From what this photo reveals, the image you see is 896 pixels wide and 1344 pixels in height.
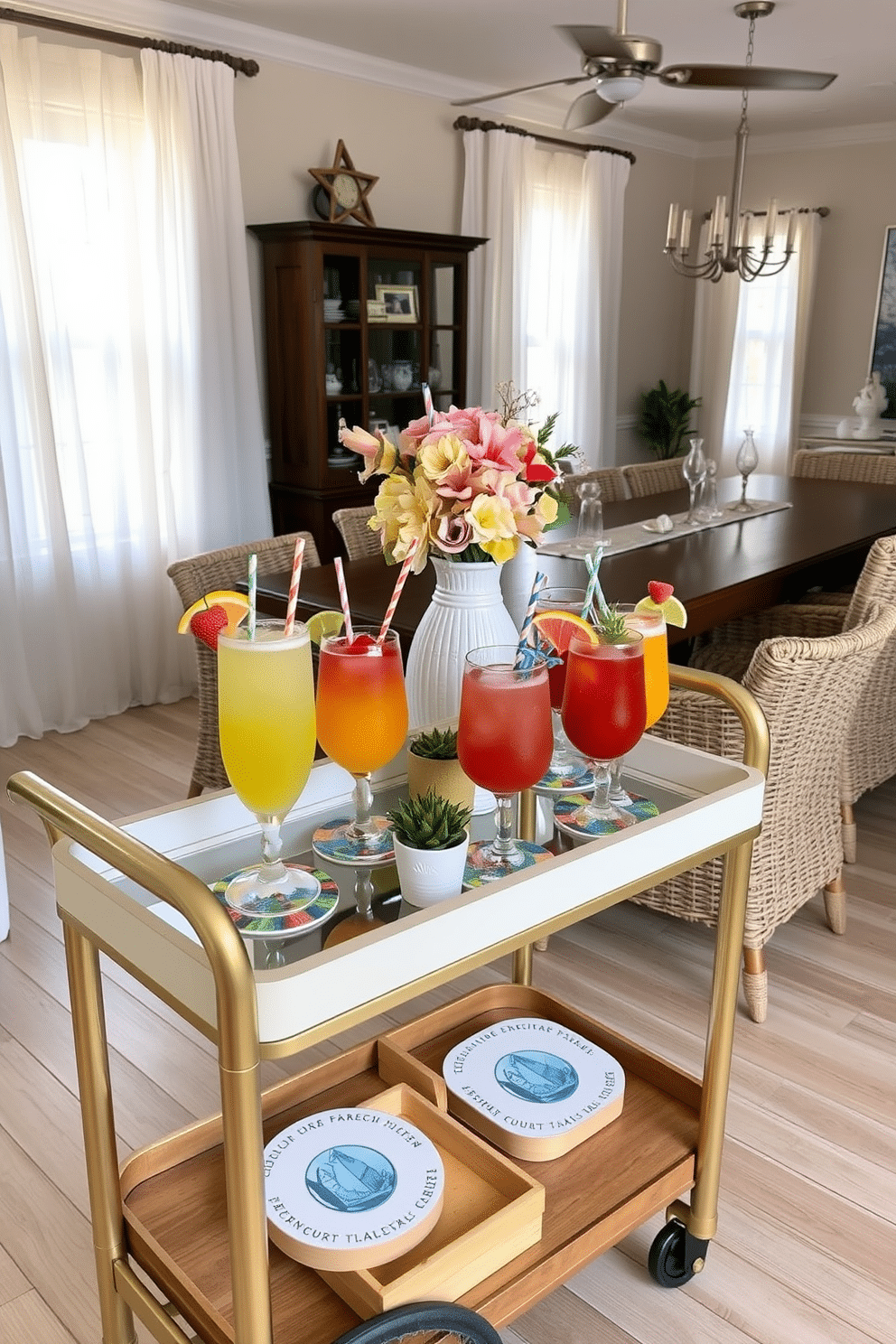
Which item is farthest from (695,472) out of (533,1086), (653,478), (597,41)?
(533,1086)

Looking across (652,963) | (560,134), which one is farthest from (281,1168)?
(560,134)

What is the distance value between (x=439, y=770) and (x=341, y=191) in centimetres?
390

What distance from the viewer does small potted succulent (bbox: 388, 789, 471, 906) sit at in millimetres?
1060

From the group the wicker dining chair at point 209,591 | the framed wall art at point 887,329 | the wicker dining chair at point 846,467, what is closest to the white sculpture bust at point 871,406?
the framed wall art at point 887,329

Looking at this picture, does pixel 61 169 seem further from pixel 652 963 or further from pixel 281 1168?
pixel 281 1168

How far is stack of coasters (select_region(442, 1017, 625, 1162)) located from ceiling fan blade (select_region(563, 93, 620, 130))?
8.55ft

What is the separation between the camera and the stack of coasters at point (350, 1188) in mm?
1200

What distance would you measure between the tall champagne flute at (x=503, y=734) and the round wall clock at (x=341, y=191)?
375 cm

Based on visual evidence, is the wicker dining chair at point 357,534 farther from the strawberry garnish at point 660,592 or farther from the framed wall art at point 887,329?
the framed wall art at point 887,329

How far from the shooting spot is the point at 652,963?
96.3 inches

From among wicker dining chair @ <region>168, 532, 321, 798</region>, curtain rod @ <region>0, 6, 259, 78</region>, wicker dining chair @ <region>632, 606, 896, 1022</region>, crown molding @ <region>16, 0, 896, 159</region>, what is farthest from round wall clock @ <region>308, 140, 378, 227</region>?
wicker dining chair @ <region>632, 606, 896, 1022</region>

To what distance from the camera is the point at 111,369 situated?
12.8ft

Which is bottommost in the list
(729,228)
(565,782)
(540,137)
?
(565,782)

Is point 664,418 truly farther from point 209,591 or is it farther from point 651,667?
point 651,667
